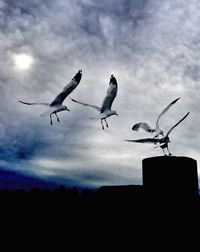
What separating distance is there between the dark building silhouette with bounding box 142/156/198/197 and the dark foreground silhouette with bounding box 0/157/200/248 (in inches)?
4.7

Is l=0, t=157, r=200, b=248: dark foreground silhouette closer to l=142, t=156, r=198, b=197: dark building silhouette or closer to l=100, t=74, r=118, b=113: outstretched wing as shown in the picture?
l=142, t=156, r=198, b=197: dark building silhouette

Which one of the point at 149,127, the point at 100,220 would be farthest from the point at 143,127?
the point at 100,220

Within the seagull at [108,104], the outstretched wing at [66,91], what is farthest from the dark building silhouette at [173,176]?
the outstretched wing at [66,91]

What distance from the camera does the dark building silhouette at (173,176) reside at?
8938 millimetres

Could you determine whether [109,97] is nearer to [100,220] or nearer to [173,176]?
[173,176]

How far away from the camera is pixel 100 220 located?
878 cm

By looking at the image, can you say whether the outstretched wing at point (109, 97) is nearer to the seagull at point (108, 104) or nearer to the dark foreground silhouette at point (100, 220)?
the seagull at point (108, 104)

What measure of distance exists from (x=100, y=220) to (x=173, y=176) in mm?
2278

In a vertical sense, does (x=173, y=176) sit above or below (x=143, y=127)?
below

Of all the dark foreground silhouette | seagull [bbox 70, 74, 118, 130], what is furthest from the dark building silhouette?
seagull [bbox 70, 74, 118, 130]

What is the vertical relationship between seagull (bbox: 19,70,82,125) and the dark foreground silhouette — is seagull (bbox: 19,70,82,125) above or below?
above

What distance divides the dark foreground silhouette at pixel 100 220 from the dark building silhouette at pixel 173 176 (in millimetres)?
119

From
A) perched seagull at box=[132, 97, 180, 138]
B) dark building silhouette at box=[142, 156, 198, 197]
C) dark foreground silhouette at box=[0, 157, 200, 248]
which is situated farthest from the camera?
perched seagull at box=[132, 97, 180, 138]

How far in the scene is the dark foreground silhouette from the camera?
848 cm
